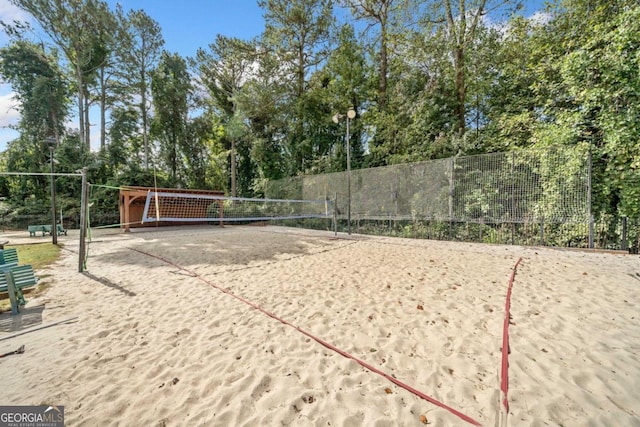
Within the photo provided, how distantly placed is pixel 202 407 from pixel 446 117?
11937 mm

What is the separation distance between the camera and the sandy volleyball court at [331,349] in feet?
5.35

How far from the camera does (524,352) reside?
2180 mm

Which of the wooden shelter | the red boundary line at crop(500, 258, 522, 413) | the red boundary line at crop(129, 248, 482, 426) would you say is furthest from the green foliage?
the red boundary line at crop(129, 248, 482, 426)

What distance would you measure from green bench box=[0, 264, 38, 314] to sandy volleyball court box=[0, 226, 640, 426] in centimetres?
15

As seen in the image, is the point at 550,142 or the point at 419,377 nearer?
the point at 419,377

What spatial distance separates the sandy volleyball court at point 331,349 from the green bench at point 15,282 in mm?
148

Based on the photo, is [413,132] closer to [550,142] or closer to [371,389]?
[550,142]

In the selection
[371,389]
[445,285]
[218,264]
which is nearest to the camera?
[371,389]

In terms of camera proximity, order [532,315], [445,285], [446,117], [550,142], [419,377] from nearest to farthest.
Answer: [419,377] → [532,315] → [445,285] → [550,142] → [446,117]

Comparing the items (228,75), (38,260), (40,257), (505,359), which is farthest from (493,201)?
(228,75)

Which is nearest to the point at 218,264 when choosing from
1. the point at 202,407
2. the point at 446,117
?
the point at 202,407

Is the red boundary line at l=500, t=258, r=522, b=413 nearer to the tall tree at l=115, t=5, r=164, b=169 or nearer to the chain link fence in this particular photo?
the chain link fence

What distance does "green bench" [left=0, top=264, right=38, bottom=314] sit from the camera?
305cm

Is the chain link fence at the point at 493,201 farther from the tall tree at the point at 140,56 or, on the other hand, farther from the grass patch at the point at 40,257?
the tall tree at the point at 140,56
